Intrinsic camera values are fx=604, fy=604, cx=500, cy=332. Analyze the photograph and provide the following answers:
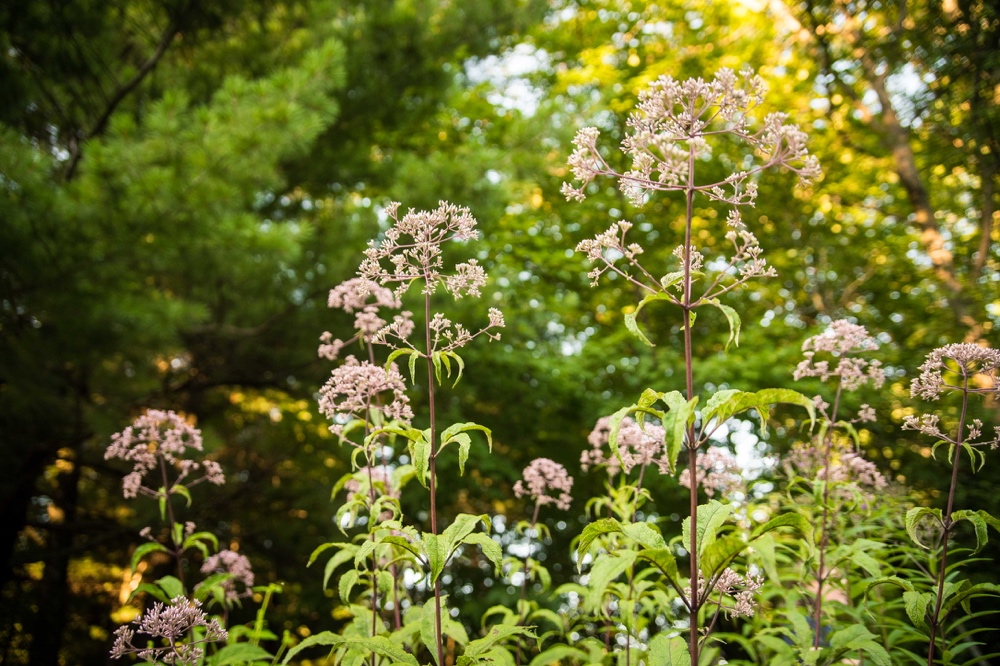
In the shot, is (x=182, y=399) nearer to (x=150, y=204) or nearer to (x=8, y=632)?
(x=8, y=632)

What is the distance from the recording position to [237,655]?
252 centimetres

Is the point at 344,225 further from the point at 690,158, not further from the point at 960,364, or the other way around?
the point at 960,364

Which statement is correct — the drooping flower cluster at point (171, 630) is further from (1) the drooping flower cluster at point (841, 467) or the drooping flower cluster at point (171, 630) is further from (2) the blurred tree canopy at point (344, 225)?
(2) the blurred tree canopy at point (344, 225)

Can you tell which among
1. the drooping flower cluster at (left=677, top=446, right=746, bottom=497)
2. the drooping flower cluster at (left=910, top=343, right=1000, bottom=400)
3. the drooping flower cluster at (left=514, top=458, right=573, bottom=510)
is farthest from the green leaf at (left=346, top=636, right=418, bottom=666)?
the drooping flower cluster at (left=910, top=343, right=1000, bottom=400)

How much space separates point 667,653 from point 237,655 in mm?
1765

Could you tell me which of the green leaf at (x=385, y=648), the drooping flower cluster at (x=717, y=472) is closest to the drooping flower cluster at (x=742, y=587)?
the drooping flower cluster at (x=717, y=472)

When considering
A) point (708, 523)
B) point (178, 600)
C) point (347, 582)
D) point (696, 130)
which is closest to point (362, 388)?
point (347, 582)

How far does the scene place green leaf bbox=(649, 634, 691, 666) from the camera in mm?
1878

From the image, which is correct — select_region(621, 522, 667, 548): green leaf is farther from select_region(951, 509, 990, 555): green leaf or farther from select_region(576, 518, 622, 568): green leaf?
select_region(951, 509, 990, 555): green leaf

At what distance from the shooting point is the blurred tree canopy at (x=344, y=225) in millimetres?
4664

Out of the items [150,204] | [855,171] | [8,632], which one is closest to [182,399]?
[8,632]

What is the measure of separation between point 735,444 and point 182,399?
22.1ft

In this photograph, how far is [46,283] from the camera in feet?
14.9

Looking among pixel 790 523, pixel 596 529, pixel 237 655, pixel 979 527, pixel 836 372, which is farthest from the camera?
pixel 836 372
